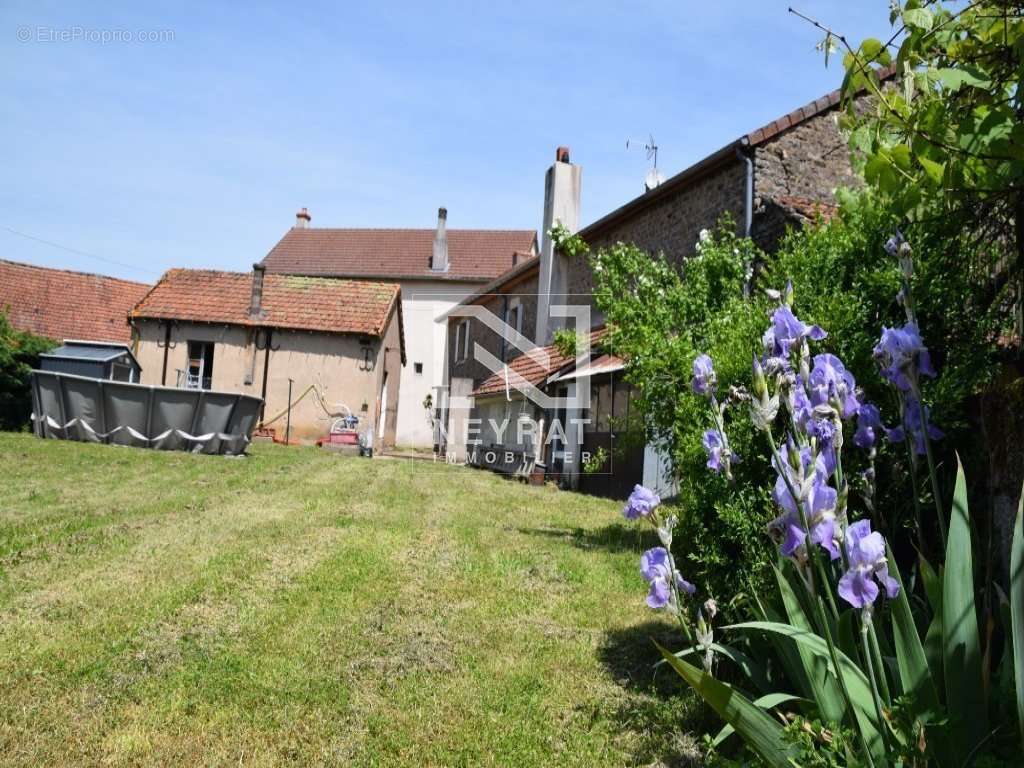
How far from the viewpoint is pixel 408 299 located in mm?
42969

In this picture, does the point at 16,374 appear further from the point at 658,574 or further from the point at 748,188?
the point at 658,574

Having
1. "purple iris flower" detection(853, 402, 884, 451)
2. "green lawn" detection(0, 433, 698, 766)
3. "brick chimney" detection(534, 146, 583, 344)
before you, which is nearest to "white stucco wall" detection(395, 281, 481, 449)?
"brick chimney" detection(534, 146, 583, 344)

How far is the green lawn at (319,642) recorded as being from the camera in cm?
336

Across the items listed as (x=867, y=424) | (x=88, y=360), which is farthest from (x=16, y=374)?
(x=867, y=424)

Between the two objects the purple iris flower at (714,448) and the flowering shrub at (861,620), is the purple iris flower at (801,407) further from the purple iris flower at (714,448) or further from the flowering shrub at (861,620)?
the purple iris flower at (714,448)

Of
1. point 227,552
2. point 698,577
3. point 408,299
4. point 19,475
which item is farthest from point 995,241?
point 408,299

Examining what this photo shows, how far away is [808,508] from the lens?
2014 millimetres

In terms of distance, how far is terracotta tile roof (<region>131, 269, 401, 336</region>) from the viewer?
27469mm

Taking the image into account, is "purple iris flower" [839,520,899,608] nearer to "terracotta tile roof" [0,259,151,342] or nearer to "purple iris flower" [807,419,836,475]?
"purple iris flower" [807,419,836,475]

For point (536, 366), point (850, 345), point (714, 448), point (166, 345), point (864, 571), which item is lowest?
point (864, 571)

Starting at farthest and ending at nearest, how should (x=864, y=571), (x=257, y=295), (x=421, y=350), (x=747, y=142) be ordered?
(x=421, y=350)
(x=257, y=295)
(x=747, y=142)
(x=864, y=571)

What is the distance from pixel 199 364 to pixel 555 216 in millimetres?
14057

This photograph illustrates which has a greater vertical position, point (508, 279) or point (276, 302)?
point (508, 279)

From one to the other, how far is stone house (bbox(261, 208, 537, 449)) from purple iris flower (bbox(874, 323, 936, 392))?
115ft
